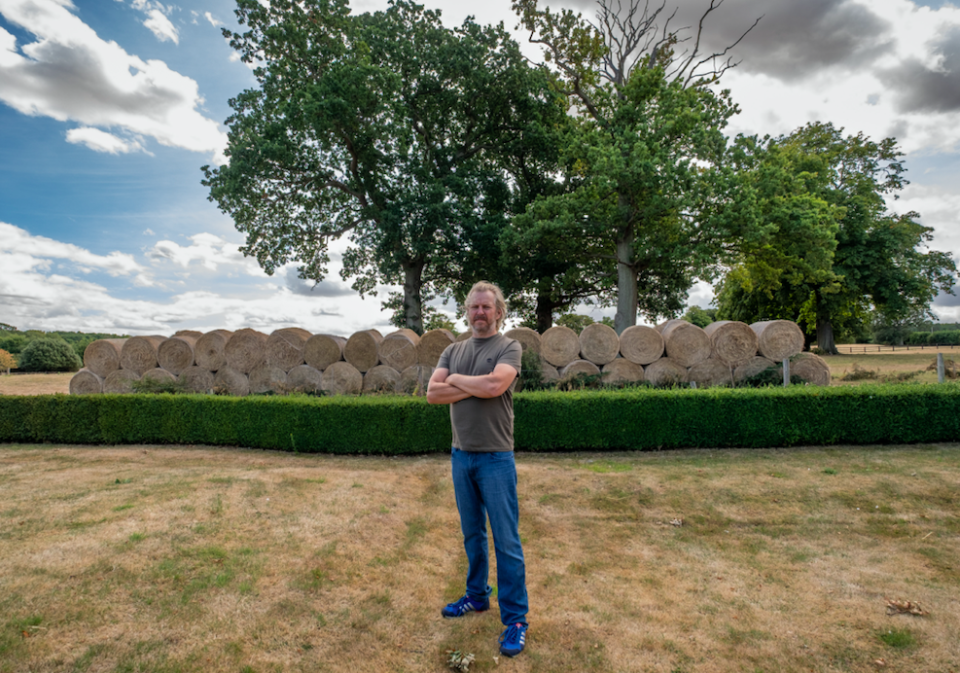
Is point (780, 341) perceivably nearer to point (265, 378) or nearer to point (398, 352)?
point (398, 352)

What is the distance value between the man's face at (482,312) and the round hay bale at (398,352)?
941 centimetres

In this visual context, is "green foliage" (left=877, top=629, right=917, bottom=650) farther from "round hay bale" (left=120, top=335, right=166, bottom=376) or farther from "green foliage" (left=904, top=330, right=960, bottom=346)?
"green foliage" (left=904, top=330, right=960, bottom=346)

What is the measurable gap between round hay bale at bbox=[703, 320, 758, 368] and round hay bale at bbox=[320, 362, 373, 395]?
860 cm

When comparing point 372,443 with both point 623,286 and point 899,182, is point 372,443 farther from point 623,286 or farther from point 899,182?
point 899,182

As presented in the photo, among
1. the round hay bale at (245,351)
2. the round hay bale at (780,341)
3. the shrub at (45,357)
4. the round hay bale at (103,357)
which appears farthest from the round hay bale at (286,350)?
the shrub at (45,357)

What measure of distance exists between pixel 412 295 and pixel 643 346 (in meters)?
10.6

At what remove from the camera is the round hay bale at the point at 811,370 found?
1208cm

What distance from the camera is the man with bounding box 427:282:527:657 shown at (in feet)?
10.5

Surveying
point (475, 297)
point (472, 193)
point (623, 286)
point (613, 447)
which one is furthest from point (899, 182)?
point (475, 297)

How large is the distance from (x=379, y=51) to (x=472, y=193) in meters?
6.13

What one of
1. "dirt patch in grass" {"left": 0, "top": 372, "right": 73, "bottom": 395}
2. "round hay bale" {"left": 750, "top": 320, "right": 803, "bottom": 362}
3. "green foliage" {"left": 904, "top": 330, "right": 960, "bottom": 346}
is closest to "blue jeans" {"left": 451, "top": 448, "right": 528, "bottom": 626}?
"round hay bale" {"left": 750, "top": 320, "right": 803, "bottom": 362}

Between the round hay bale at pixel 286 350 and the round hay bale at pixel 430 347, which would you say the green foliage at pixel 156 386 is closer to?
the round hay bale at pixel 286 350

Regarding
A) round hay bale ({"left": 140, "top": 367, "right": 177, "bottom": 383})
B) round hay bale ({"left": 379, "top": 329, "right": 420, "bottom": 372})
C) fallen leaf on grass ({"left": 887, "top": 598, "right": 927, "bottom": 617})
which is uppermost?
round hay bale ({"left": 379, "top": 329, "right": 420, "bottom": 372})

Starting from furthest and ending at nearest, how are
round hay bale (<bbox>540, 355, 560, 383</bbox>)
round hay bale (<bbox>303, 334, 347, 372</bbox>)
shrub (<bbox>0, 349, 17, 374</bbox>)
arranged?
shrub (<bbox>0, 349, 17, 374</bbox>)
round hay bale (<bbox>303, 334, 347, 372</bbox>)
round hay bale (<bbox>540, 355, 560, 383</bbox>)
